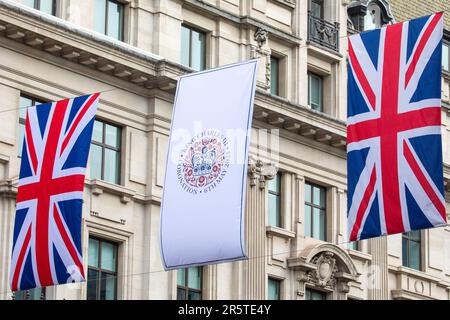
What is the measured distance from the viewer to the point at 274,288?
5600cm

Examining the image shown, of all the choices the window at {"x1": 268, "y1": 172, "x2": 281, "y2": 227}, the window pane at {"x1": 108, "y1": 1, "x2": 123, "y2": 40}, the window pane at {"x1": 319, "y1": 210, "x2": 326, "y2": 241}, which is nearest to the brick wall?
the window pane at {"x1": 319, "y1": 210, "x2": 326, "y2": 241}

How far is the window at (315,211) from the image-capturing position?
57.8 meters

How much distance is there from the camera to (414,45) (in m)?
37.8

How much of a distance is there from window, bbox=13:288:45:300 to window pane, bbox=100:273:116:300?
2.13 metres

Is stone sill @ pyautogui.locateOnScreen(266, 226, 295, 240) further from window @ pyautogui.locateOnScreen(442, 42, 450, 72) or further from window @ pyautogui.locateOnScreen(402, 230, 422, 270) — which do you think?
window @ pyautogui.locateOnScreen(442, 42, 450, 72)

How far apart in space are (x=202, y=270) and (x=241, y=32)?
24.6ft

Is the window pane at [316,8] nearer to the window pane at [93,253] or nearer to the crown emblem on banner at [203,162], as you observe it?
the window pane at [93,253]

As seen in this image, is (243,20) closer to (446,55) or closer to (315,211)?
(315,211)

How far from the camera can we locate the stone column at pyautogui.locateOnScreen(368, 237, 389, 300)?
5906 centimetres

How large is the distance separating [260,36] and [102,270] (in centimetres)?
962

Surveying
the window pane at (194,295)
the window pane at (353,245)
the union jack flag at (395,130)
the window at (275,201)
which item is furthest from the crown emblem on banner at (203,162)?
the window pane at (353,245)

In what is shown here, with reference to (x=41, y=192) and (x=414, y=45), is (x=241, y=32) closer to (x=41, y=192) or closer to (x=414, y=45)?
(x=41, y=192)

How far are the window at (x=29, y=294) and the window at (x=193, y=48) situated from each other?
886cm
